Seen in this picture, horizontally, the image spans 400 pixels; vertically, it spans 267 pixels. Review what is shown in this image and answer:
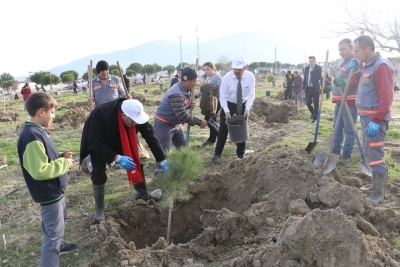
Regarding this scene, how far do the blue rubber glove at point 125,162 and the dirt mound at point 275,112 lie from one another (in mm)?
7848

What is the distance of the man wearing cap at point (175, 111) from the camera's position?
4.95 m

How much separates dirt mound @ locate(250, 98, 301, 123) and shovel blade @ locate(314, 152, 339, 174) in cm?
633

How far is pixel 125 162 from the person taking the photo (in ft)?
11.7

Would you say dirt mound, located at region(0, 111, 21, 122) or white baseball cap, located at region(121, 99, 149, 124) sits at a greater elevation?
white baseball cap, located at region(121, 99, 149, 124)

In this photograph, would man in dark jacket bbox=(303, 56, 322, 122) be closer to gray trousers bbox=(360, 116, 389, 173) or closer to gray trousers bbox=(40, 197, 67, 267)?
gray trousers bbox=(360, 116, 389, 173)

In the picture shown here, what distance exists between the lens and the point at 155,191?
15.4 feet

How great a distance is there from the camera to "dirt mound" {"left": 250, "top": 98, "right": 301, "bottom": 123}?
11219 millimetres

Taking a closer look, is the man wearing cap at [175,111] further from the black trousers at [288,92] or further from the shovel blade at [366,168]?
the black trousers at [288,92]

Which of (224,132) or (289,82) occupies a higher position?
(289,82)

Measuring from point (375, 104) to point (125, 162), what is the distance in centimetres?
305

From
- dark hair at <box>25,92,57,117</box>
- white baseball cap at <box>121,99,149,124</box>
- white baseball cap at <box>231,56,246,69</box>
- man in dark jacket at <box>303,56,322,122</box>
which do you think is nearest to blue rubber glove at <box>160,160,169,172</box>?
white baseball cap at <box>121,99,149,124</box>

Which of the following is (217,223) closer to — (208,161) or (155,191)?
(155,191)

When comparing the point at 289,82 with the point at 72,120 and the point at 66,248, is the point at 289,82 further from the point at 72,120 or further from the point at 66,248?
the point at 66,248

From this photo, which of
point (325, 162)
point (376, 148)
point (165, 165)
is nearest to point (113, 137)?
point (165, 165)
